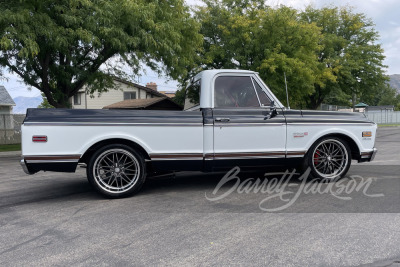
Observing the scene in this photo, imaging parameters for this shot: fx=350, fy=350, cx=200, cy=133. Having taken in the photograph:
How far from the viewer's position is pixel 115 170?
524cm

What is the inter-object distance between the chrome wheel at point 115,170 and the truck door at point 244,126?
127 cm

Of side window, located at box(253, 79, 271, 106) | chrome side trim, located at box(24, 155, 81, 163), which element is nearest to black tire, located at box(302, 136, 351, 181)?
side window, located at box(253, 79, 271, 106)

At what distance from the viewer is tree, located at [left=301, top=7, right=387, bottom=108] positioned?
116 feet

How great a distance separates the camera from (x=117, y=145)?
17.0ft

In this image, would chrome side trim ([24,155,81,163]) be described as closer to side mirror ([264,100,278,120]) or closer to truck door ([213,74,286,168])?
truck door ([213,74,286,168])

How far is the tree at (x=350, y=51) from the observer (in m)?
35.5

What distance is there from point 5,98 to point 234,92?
104 ft

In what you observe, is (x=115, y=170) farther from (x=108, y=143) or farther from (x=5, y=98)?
(x=5, y=98)

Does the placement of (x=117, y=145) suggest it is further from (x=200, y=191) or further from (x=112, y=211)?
(x=200, y=191)

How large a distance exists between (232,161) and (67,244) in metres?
2.85

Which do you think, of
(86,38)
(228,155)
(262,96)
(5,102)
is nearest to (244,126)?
(228,155)

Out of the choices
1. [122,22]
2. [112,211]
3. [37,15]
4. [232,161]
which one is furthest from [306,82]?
[112,211]

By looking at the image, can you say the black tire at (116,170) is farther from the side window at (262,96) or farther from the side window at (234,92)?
the side window at (262,96)

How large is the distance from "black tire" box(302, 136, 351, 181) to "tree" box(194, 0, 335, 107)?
16.7 meters
